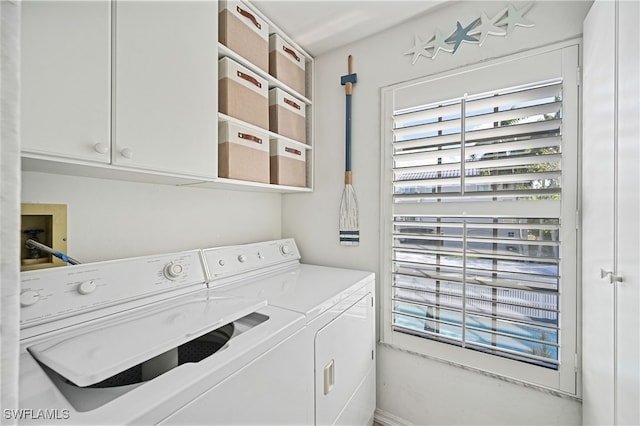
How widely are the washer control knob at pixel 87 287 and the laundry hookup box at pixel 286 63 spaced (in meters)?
1.48

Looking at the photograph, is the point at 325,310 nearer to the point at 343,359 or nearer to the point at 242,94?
the point at 343,359

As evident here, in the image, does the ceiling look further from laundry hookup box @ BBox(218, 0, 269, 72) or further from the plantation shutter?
the plantation shutter

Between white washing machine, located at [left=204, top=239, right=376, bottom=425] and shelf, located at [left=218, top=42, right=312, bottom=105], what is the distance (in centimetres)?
103

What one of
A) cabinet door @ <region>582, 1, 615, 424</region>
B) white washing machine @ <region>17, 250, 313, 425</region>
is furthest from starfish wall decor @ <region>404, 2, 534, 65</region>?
white washing machine @ <region>17, 250, 313, 425</region>

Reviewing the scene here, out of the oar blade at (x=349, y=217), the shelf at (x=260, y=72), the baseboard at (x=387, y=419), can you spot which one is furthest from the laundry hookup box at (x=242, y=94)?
the baseboard at (x=387, y=419)

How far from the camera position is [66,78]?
33.9 inches

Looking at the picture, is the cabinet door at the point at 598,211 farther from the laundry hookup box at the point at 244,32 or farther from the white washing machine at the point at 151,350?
the laundry hookup box at the point at 244,32

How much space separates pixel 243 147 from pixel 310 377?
115 cm

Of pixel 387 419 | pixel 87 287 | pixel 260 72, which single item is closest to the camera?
pixel 87 287

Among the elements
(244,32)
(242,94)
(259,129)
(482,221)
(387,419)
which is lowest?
(387,419)

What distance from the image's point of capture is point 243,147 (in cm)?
151

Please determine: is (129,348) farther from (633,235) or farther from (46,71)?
(633,235)

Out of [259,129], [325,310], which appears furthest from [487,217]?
[259,129]

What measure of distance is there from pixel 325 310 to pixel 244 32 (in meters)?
1.52
